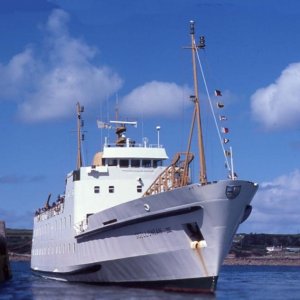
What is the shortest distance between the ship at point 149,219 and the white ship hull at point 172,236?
54 millimetres

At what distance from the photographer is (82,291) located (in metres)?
44.2

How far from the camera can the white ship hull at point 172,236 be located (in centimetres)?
3744

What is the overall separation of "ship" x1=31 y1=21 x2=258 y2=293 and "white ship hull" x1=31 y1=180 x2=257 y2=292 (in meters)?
0.05

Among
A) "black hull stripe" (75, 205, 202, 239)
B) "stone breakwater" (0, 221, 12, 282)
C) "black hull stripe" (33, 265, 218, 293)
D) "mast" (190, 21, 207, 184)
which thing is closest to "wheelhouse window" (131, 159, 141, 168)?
"black hull stripe" (75, 205, 202, 239)

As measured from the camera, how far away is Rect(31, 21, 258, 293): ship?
1481 inches

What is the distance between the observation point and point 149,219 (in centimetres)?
3966

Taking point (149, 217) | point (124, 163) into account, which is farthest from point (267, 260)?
point (149, 217)

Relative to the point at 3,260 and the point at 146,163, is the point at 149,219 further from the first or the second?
the point at 3,260

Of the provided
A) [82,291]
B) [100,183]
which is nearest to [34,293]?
[82,291]

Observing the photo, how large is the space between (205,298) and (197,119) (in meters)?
10.0

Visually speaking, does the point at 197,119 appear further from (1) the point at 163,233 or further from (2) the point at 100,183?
(2) the point at 100,183

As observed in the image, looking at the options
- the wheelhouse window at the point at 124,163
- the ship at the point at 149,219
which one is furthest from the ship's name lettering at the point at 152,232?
the wheelhouse window at the point at 124,163

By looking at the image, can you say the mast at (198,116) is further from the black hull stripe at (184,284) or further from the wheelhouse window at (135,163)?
the wheelhouse window at (135,163)

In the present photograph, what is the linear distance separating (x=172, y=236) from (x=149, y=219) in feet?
6.05
